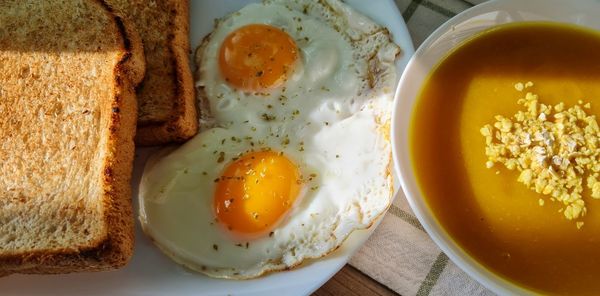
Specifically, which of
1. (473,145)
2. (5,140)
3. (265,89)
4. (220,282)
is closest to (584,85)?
(473,145)

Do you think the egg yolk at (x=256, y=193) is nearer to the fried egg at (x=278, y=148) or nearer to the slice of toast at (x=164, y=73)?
the fried egg at (x=278, y=148)

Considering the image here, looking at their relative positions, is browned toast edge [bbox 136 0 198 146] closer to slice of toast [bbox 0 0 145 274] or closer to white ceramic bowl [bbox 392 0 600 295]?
slice of toast [bbox 0 0 145 274]

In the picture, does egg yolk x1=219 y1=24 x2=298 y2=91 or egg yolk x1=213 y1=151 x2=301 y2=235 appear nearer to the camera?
egg yolk x1=213 y1=151 x2=301 y2=235

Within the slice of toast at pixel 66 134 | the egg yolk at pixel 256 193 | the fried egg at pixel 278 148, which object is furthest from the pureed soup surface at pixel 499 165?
the slice of toast at pixel 66 134

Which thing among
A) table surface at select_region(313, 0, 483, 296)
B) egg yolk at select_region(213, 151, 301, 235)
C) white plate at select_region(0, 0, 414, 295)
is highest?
table surface at select_region(313, 0, 483, 296)

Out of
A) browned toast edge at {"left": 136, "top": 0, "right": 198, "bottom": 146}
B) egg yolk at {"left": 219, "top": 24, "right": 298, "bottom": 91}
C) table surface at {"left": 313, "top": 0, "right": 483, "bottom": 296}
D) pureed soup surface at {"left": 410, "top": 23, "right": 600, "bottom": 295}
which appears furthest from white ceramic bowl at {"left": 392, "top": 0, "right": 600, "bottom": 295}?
browned toast edge at {"left": 136, "top": 0, "right": 198, "bottom": 146}

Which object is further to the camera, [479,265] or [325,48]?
[325,48]

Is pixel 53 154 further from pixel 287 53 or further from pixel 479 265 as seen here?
pixel 479 265

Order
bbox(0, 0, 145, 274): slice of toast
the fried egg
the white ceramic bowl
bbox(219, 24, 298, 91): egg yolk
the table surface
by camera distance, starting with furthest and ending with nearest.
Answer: the table surface, bbox(219, 24, 298, 91): egg yolk, the fried egg, bbox(0, 0, 145, 274): slice of toast, the white ceramic bowl
